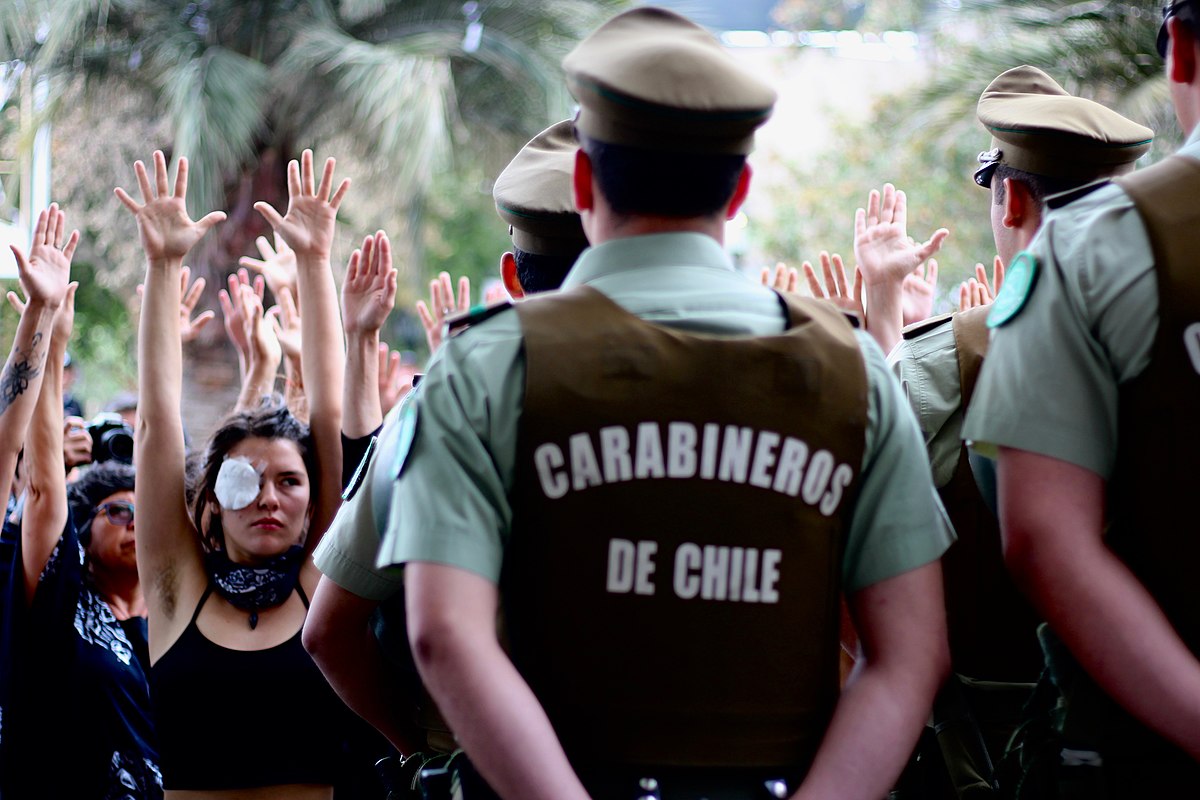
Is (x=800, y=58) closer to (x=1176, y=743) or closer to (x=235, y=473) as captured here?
(x=235, y=473)

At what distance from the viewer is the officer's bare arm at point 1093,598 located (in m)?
1.60

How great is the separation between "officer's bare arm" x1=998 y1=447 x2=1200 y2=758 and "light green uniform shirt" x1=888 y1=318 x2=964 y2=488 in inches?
30.0

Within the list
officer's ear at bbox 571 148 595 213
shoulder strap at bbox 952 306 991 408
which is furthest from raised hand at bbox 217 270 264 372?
officer's ear at bbox 571 148 595 213

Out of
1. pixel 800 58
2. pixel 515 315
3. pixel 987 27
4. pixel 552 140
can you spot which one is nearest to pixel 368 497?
pixel 515 315

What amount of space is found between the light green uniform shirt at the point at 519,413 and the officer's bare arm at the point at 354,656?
0.42 metres

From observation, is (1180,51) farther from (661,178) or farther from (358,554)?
(358,554)

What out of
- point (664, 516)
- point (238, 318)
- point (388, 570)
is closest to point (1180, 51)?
point (664, 516)

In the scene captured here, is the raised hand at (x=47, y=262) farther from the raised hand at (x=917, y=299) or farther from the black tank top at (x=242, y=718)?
the raised hand at (x=917, y=299)

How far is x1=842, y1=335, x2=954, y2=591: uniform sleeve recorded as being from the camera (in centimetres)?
174

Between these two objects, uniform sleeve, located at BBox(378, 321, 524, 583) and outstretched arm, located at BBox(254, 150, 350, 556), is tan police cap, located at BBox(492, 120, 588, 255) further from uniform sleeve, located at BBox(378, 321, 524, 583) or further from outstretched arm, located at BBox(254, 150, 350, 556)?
outstretched arm, located at BBox(254, 150, 350, 556)

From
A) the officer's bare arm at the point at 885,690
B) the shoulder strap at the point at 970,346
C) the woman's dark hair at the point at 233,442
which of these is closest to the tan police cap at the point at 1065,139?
the shoulder strap at the point at 970,346

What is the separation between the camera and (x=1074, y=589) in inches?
64.1

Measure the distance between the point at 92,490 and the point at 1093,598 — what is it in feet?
11.2

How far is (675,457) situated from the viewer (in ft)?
5.35
